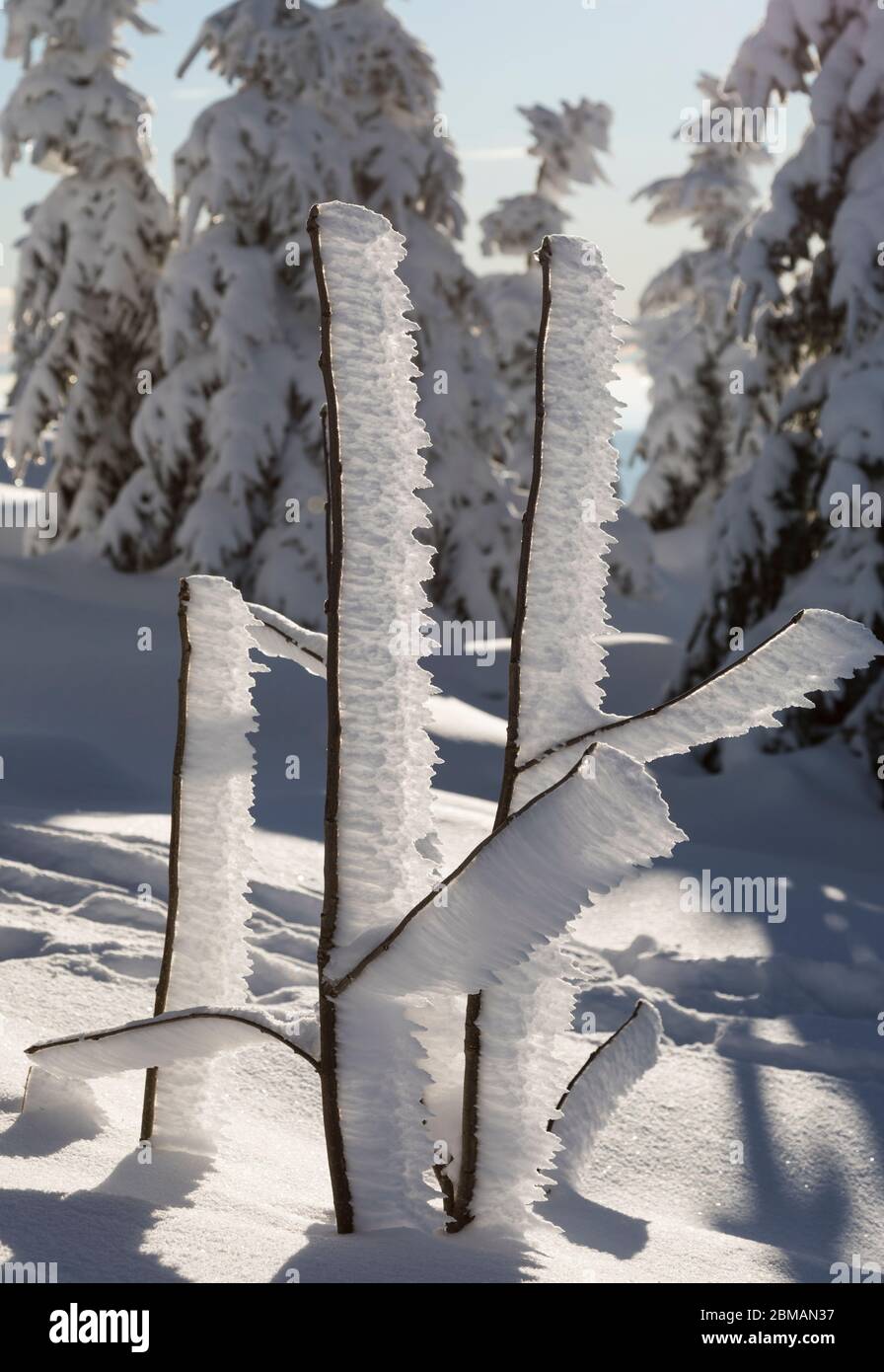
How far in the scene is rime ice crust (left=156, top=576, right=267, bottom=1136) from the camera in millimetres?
2539

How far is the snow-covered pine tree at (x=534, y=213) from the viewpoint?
19859mm

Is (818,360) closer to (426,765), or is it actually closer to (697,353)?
(426,765)

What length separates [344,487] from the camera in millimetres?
2033

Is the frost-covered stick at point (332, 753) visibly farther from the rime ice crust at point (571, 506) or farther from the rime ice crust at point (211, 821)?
the rime ice crust at point (211, 821)

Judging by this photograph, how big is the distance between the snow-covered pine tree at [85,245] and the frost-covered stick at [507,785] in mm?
12370

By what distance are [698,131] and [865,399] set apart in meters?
12.2

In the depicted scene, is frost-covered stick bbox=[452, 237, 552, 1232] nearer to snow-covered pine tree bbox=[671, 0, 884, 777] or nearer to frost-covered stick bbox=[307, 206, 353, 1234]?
frost-covered stick bbox=[307, 206, 353, 1234]

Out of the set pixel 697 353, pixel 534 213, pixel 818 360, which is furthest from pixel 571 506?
pixel 697 353

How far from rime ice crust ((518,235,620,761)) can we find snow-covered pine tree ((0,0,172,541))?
487 inches

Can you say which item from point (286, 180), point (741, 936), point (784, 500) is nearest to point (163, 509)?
point (286, 180)

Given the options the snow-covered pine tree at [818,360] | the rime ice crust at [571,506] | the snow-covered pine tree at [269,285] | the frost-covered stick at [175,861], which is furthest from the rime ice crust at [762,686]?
the snow-covered pine tree at [269,285]

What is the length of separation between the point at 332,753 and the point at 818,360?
8474 mm

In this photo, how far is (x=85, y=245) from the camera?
14000mm

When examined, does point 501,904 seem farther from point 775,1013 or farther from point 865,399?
point 865,399
